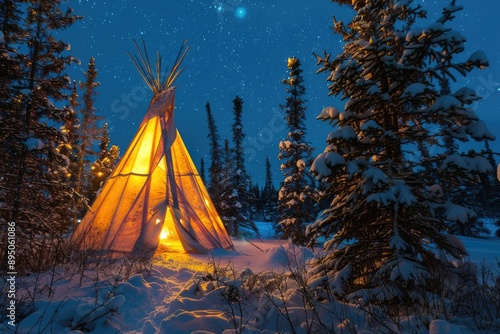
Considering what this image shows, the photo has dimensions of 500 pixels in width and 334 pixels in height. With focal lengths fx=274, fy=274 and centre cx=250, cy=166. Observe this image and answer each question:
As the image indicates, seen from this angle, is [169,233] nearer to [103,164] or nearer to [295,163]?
[295,163]

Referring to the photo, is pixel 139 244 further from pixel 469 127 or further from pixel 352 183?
pixel 469 127

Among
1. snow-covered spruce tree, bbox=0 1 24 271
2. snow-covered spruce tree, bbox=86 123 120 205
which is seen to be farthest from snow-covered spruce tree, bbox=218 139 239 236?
snow-covered spruce tree, bbox=0 1 24 271

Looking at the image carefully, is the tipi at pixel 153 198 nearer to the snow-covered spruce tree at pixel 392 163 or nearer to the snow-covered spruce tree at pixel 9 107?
the snow-covered spruce tree at pixel 9 107

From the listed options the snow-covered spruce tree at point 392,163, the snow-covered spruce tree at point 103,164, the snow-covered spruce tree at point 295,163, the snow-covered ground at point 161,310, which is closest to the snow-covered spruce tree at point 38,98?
the snow-covered ground at point 161,310

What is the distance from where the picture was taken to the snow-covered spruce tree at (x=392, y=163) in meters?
3.49

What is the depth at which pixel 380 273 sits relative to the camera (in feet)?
11.3

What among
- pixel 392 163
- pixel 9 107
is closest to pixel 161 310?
pixel 392 163

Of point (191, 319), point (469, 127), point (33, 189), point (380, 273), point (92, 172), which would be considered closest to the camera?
point (191, 319)

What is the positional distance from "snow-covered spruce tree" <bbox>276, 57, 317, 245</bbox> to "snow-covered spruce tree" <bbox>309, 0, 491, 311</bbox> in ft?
32.9

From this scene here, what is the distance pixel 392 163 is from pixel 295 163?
11.5m

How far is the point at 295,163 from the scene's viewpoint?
15391 mm

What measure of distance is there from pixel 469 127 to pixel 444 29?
4.63 ft

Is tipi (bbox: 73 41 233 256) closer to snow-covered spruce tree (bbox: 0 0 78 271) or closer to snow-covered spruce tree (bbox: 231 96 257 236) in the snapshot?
snow-covered spruce tree (bbox: 0 0 78 271)

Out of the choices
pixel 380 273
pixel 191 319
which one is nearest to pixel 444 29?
pixel 380 273
